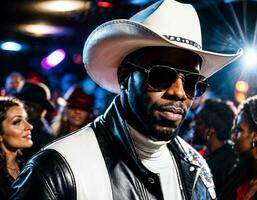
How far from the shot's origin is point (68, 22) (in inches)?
602

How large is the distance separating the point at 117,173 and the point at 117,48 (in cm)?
67

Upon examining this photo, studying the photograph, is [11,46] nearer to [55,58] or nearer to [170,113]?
[55,58]

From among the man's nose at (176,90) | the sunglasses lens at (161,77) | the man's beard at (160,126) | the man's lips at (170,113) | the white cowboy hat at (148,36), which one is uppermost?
the white cowboy hat at (148,36)

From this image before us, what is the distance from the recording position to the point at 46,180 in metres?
1.96

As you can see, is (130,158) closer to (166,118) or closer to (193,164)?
(166,118)

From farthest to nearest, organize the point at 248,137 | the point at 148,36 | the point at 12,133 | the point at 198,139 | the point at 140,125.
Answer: the point at 198,139 < the point at 12,133 < the point at 248,137 < the point at 140,125 < the point at 148,36

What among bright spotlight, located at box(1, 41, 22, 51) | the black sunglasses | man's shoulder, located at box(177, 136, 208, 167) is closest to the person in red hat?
man's shoulder, located at box(177, 136, 208, 167)

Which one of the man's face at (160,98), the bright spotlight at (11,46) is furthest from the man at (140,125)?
the bright spotlight at (11,46)

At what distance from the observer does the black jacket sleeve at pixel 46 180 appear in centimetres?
194

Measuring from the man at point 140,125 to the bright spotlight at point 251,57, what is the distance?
27.6 feet

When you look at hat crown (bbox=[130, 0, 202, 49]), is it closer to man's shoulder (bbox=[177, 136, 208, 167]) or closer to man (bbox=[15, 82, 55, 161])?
man's shoulder (bbox=[177, 136, 208, 167])

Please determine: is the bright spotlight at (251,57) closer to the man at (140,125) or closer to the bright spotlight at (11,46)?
the man at (140,125)

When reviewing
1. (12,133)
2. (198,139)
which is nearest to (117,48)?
(12,133)

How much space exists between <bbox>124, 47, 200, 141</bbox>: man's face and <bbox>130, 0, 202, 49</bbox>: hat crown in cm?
8
